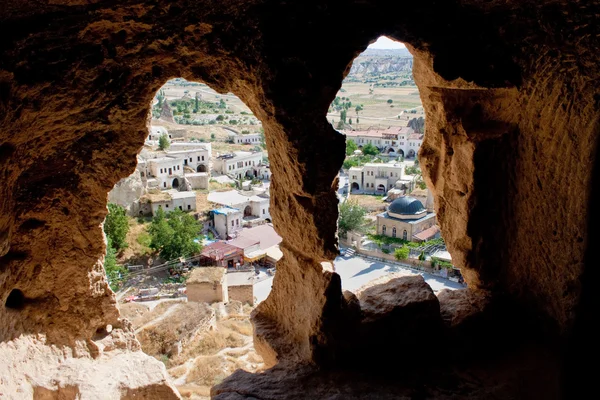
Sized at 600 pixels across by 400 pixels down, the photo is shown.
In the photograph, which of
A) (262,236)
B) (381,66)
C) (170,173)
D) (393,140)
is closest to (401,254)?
(262,236)

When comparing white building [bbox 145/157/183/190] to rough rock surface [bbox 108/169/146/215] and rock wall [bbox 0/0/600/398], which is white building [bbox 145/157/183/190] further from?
rock wall [bbox 0/0/600/398]

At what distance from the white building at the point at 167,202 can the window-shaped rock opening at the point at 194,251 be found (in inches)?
2.8

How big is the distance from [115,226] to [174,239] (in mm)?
3282

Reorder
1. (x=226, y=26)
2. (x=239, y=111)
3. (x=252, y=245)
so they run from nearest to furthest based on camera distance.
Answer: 1. (x=226, y=26)
2. (x=252, y=245)
3. (x=239, y=111)

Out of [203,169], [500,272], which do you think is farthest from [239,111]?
[500,272]

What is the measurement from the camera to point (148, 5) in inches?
163

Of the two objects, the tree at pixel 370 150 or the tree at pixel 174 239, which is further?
the tree at pixel 370 150

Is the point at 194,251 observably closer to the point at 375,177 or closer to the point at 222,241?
the point at 222,241

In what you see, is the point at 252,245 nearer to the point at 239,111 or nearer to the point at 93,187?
the point at 93,187

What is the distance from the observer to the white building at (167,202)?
3356cm

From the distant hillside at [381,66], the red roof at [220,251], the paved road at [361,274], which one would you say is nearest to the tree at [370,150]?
the paved road at [361,274]

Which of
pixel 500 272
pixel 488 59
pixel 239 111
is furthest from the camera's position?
pixel 239 111

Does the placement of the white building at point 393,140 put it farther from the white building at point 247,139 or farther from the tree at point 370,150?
the white building at point 247,139

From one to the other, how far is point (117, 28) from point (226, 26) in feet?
3.25
